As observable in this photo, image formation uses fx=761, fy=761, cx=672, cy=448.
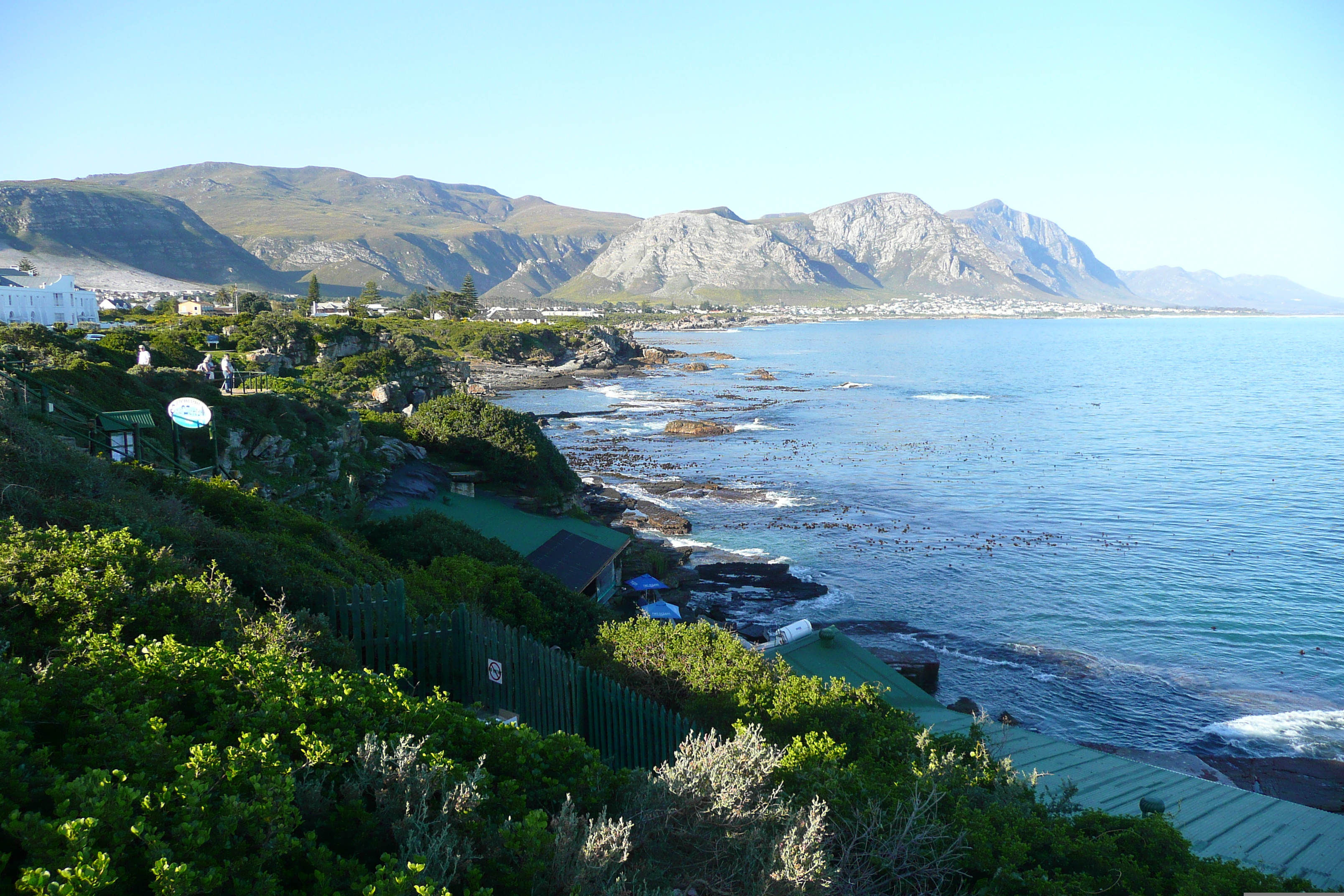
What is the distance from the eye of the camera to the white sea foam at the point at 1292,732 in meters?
18.1

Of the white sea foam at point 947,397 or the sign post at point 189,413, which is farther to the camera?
the white sea foam at point 947,397

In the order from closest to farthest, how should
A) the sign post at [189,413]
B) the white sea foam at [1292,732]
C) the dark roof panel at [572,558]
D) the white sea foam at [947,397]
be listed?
the sign post at [189,413]
the white sea foam at [1292,732]
the dark roof panel at [572,558]
the white sea foam at [947,397]

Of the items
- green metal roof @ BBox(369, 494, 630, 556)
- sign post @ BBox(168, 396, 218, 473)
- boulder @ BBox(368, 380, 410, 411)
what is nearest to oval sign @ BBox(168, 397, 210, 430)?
sign post @ BBox(168, 396, 218, 473)

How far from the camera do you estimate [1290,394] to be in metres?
86.2

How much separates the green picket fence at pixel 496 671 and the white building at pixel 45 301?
54.5 m

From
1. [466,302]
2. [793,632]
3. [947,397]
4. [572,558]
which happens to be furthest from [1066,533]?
[466,302]

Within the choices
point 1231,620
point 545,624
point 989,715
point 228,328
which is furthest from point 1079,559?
point 228,328

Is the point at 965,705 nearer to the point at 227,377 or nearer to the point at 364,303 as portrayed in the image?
the point at 227,377

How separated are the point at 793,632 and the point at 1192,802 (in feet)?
25.2

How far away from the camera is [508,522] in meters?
23.3

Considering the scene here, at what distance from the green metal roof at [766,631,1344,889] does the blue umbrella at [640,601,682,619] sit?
705 cm

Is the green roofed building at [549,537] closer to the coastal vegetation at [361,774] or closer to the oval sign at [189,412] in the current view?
the oval sign at [189,412]

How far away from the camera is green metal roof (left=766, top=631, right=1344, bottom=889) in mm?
10359

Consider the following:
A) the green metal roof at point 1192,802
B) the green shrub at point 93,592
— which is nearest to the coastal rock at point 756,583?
the green metal roof at point 1192,802
